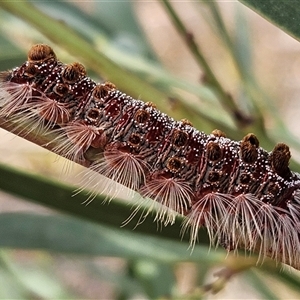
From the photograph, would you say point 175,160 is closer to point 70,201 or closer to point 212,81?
point 70,201

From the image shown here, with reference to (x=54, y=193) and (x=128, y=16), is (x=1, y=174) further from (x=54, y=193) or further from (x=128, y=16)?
(x=128, y=16)

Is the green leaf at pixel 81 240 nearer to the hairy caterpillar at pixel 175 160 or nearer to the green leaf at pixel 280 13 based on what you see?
the hairy caterpillar at pixel 175 160

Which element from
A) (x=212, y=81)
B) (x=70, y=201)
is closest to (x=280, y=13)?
(x=70, y=201)

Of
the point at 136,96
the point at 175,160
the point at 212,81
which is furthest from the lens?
the point at 212,81

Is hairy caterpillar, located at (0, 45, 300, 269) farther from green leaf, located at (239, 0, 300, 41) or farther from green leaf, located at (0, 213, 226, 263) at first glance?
green leaf, located at (239, 0, 300, 41)

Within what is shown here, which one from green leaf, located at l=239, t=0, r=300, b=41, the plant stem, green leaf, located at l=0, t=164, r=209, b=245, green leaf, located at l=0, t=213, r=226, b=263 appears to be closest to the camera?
green leaf, located at l=239, t=0, r=300, b=41

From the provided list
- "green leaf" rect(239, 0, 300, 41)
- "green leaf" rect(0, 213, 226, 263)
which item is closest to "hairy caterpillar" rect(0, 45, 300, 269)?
"green leaf" rect(0, 213, 226, 263)
